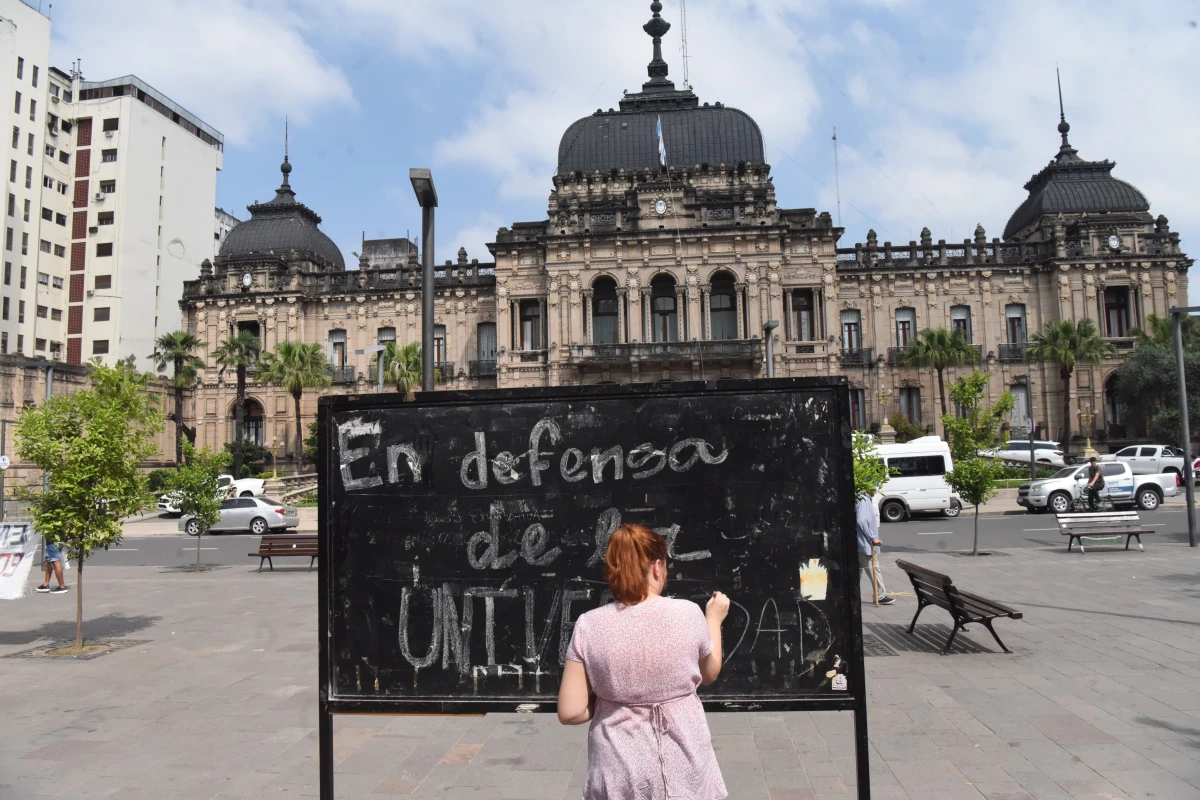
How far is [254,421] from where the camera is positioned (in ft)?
168

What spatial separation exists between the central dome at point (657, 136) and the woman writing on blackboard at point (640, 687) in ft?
152

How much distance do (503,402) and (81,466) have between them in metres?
8.81

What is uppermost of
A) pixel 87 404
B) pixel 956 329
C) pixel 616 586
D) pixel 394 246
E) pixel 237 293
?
pixel 394 246

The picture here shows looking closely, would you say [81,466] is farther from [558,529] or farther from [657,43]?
[657,43]

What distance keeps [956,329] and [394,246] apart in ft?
126

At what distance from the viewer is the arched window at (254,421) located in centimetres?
5100

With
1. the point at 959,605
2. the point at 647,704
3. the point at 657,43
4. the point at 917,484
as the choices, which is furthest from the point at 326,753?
the point at 657,43

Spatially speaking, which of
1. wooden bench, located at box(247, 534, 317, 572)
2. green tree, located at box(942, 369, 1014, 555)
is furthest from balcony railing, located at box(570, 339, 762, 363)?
wooden bench, located at box(247, 534, 317, 572)

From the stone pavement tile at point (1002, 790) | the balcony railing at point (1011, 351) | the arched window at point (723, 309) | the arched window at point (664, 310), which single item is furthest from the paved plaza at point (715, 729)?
the balcony railing at point (1011, 351)

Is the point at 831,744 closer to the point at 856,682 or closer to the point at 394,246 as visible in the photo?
the point at 856,682

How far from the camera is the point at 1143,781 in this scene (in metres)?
5.32

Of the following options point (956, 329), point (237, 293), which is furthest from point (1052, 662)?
point (237, 293)

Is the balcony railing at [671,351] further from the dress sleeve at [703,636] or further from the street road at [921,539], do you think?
the dress sleeve at [703,636]

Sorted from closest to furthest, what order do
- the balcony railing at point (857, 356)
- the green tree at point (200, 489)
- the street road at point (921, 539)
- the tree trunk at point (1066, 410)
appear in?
the green tree at point (200, 489)
the street road at point (921, 539)
the tree trunk at point (1066, 410)
the balcony railing at point (857, 356)
